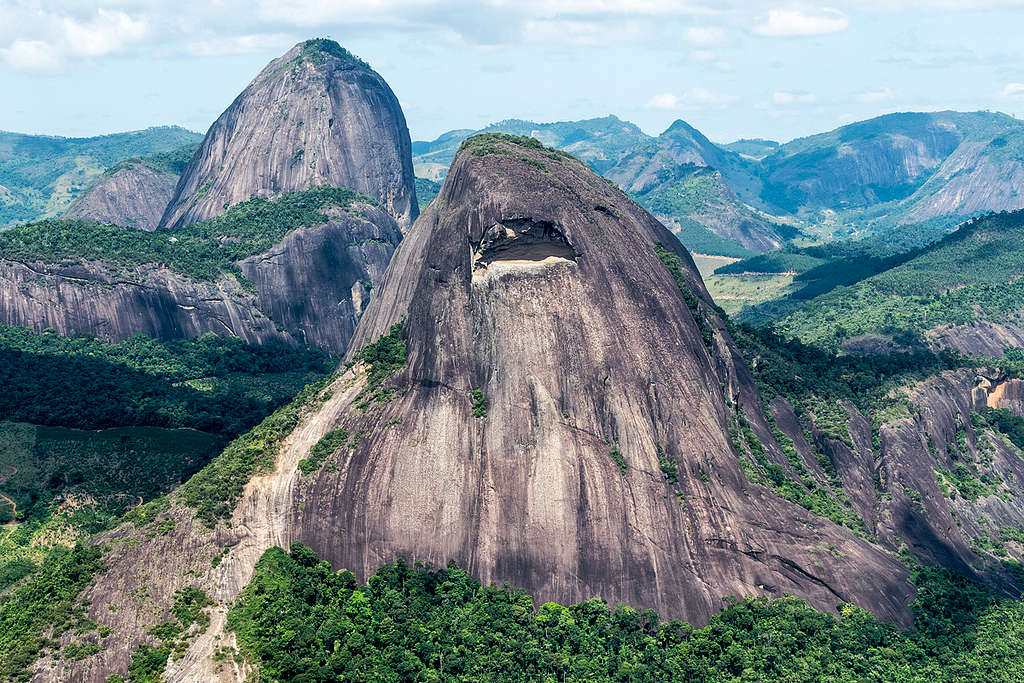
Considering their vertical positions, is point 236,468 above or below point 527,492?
below

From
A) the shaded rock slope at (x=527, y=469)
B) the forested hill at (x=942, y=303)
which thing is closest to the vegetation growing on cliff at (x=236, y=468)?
the shaded rock slope at (x=527, y=469)

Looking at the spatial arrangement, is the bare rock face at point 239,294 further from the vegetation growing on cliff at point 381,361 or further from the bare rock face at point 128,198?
the bare rock face at point 128,198

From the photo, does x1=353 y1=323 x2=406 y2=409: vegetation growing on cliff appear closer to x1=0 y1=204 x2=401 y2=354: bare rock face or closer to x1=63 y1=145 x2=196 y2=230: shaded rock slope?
x1=0 y1=204 x2=401 y2=354: bare rock face

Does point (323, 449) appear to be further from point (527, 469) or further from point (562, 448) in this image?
point (562, 448)

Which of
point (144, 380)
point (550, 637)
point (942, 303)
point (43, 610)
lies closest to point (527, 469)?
point (550, 637)

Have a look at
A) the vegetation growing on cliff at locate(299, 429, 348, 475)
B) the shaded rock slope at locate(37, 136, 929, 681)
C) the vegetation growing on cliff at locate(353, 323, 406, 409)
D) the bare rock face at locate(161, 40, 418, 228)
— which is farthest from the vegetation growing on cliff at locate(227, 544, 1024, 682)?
the bare rock face at locate(161, 40, 418, 228)
